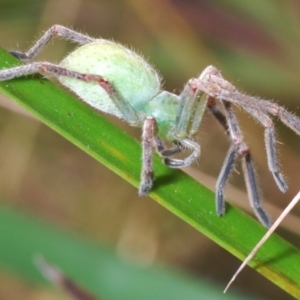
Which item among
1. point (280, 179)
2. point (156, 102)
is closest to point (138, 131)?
point (156, 102)

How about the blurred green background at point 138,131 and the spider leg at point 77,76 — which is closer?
the spider leg at point 77,76

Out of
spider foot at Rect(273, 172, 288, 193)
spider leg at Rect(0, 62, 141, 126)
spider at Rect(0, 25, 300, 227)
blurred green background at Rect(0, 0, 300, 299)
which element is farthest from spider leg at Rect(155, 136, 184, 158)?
blurred green background at Rect(0, 0, 300, 299)

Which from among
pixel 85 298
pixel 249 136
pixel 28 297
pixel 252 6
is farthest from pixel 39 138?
pixel 85 298

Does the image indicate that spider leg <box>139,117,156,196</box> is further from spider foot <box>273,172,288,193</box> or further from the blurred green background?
the blurred green background

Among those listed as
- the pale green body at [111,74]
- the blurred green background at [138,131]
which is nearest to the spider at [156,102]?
the pale green body at [111,74]

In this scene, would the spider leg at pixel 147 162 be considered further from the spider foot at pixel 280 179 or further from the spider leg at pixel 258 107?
the spider foot at pixel 280 179

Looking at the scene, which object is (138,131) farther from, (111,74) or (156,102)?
(111,74)
